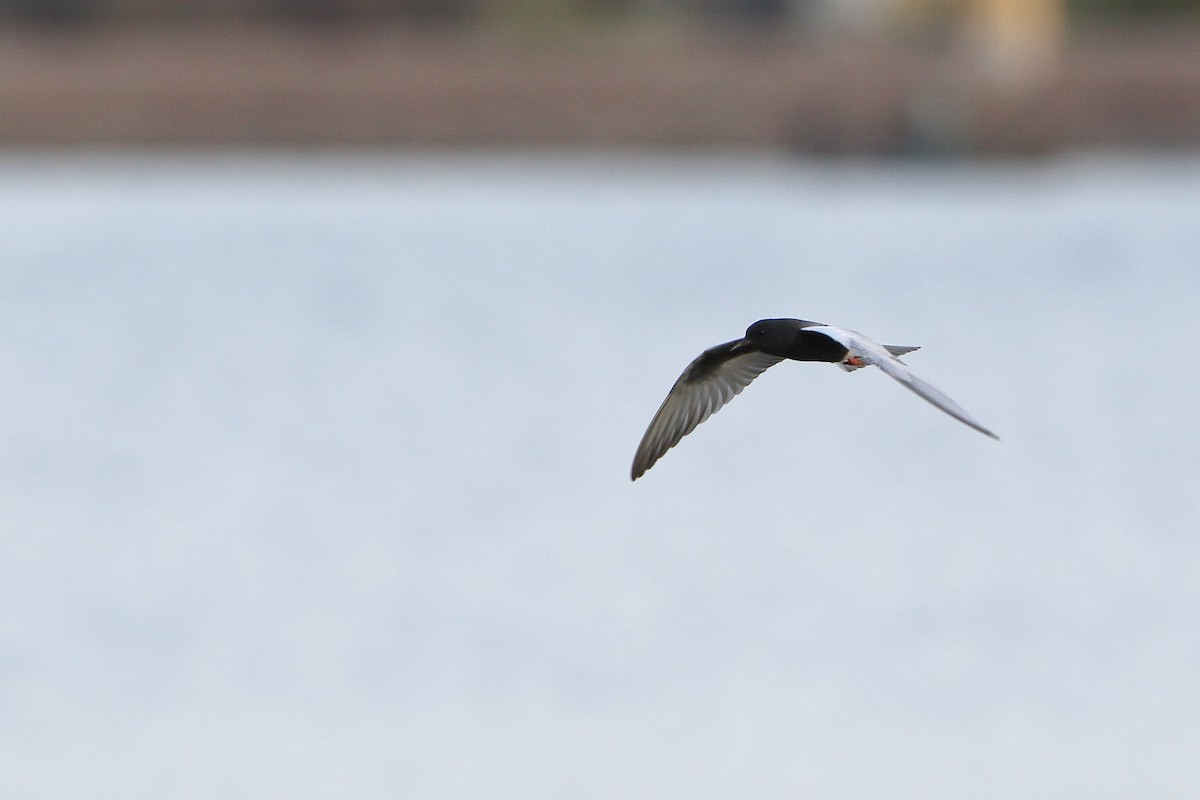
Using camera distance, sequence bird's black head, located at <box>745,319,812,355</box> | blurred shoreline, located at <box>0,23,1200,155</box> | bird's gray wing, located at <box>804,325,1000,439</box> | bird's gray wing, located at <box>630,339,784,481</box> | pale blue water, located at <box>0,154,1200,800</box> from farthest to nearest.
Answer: blurred shoreline, located at <box>0,23,1200,155</box>, pale blue water, located at <box>0,154,1200,800</box>, bird's gray wing, located at <box>630,339,784,481</box>, bird's black head, located at <box>745,319,812,355</box>, bird's gray wing, located at <box>804,325,1000,439</box>

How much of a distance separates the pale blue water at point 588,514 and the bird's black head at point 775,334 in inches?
156

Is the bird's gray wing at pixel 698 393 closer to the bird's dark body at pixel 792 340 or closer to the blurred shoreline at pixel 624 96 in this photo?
the bird's dark body at pixel 792 340

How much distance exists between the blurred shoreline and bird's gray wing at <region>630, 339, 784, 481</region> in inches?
844

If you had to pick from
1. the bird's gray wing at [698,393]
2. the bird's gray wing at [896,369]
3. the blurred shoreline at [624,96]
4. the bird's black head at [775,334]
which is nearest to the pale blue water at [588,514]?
the blurred shoreline at [624,96]

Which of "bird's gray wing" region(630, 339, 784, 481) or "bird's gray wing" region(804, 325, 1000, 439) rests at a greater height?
"bird's gray wing" region(804, 325, 1000, 439)

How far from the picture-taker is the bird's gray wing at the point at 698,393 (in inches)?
196

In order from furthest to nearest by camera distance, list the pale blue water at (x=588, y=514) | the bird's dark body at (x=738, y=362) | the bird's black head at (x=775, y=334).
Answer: the pale blue water at (x=588, y=514), the bird's black head at (x=775, y=334), the bird's dark body at (x=738, y=362)

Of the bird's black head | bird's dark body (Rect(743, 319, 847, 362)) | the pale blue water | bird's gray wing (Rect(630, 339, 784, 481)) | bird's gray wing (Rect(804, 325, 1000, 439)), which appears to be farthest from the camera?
the pale blue water

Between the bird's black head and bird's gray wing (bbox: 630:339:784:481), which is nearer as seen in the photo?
the bird's black head

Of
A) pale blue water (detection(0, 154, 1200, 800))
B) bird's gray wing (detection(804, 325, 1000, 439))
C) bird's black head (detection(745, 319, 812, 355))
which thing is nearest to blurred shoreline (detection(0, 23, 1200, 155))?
pale blue water (detection(0, 154, 1200, 800))

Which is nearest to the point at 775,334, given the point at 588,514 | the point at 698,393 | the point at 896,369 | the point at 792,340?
the point at 792,340

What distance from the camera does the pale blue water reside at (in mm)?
8875

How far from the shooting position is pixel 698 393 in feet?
16.8

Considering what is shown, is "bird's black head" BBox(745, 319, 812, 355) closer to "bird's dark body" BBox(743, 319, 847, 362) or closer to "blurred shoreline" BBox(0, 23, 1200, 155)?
"bird's dark body" BBox(743, 319, 847, 362)
